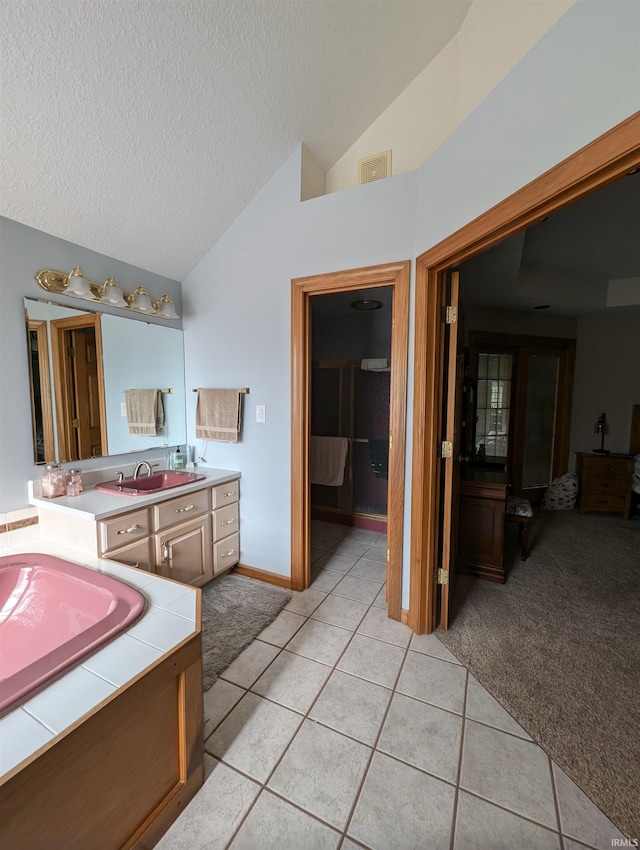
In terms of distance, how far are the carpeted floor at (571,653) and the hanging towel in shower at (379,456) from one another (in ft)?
3.74

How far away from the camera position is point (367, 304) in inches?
127

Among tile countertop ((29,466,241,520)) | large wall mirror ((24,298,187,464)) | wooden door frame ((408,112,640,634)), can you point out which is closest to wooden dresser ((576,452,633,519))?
wooden door frame ((408,112,640,634))

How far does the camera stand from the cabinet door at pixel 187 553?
209cm

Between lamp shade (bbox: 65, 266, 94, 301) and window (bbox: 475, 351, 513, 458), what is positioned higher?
lamp shade (bbox: 65, 266, 94, 301)

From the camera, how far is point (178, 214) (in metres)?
2.21

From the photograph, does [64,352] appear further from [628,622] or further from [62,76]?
[628,622]

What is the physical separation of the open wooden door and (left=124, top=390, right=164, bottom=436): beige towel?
2.00m

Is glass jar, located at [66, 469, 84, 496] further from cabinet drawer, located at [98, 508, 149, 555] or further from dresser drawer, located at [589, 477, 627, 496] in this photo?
dresser drawer, located at [589, 477, 627, 496]

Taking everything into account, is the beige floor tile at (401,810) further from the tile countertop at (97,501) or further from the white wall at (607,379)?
the white wall at (607,379)

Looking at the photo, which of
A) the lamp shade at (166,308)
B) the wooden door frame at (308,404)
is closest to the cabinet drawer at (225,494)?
the wooden door frame at (308,404)

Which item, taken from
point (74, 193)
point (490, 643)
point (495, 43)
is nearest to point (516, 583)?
point (490, 643)

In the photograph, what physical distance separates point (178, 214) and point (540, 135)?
1.96 metres

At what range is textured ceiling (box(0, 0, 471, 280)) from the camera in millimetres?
1340

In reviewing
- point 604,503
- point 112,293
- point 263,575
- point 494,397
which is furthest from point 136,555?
point 604,503
